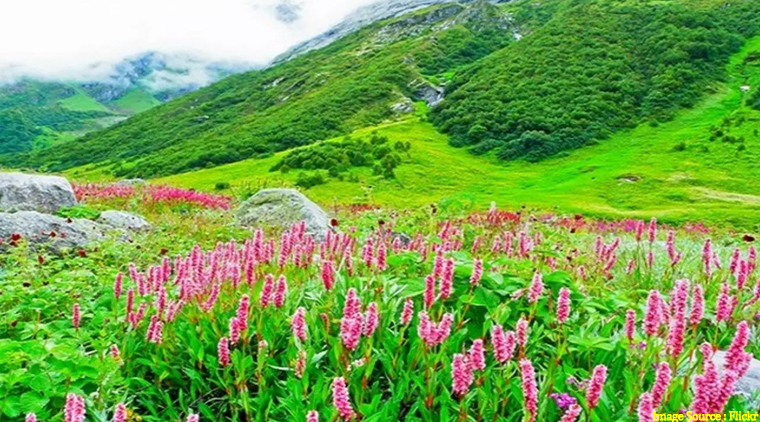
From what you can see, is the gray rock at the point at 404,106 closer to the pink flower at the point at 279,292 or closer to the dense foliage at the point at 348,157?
the dense foliage at the point at 348,157

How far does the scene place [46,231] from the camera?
11297mm

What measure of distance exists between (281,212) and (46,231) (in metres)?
6.89

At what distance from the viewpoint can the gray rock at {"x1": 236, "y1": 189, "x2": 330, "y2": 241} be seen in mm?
16359

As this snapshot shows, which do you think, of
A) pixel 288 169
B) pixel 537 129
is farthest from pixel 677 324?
pixel 537 129

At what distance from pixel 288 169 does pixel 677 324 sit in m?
75.8

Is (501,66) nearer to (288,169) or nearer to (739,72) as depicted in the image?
(739,72)

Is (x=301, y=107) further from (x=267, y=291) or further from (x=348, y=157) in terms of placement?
(x=267, y=291)

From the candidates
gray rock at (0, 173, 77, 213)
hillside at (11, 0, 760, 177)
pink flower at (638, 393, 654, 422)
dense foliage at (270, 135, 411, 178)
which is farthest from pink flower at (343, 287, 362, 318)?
hillside at (11, 0, 760, 177)

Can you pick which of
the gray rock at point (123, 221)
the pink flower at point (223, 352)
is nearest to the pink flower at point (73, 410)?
the pink flower at point (223, 352)

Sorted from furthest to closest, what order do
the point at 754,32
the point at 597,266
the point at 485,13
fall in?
the point at 485,13 → the point at 754,32 → the point at 597,266

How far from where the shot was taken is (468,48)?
509 ft

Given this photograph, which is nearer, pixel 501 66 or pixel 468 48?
pixel 501 66

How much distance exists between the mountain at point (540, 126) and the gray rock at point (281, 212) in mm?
23236

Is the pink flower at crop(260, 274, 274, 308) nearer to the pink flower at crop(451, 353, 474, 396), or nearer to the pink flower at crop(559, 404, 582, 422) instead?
the pink flower at crop(451, 353, 474, 396)
